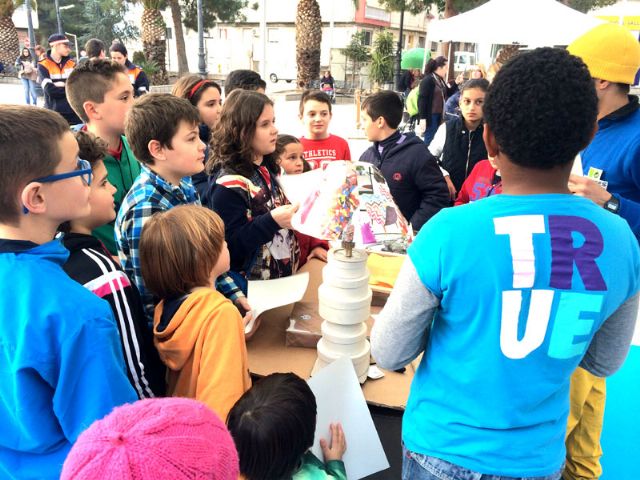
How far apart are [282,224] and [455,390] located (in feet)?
3.29

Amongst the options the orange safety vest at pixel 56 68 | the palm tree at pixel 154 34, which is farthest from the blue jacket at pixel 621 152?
the palm tree at pixel 154 34

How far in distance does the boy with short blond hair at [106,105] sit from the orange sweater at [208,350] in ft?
4.10

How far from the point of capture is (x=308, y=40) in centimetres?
1661

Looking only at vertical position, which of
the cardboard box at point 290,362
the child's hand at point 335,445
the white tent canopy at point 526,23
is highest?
the white tent canopy at point 526,23

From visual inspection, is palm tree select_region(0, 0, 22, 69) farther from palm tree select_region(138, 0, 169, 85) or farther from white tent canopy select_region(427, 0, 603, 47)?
white tent canopy select_region(427, 0, 603, 47)

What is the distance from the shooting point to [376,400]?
151 centimetres

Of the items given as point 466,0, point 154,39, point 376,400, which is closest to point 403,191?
point 376,400

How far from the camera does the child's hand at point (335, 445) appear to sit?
1.35m

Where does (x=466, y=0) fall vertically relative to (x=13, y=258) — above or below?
above

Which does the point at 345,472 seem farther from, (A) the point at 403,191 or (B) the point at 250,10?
(B) the point at 250,10

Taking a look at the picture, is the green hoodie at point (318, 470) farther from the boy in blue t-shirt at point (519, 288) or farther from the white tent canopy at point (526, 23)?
the white tent canopy at point (526, 23)

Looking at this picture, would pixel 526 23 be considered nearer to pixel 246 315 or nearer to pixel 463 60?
pixel 246 315

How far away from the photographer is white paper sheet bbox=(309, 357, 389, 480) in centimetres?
138

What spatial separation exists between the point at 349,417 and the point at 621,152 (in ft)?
4.78
